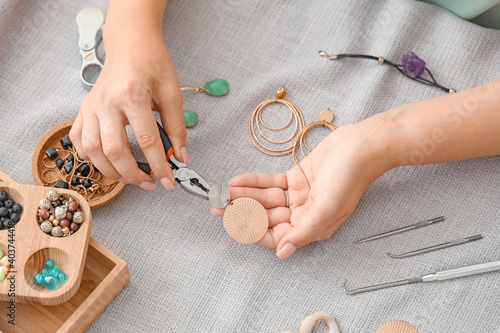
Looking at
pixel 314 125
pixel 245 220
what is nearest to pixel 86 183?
pixel 245 220

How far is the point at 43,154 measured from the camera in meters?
1.03

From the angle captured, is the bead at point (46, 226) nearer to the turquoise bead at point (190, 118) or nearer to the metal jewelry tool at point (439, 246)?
the turquoise bead at point (190, 118)

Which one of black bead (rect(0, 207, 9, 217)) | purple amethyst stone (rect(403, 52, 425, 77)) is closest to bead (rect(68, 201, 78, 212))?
black bead (rect(0, 207, 9, 217))

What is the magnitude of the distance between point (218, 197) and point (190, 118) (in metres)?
0.22

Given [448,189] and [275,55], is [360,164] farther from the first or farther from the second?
[275,55]

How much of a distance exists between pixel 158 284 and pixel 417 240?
1.81 feet

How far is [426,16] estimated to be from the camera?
1.18 meters

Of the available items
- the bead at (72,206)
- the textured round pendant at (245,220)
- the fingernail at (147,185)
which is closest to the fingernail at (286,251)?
the textured round pendant at (245,220)

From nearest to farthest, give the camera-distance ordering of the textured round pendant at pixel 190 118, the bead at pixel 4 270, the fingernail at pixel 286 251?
the bead at pixel 4 270 → the fingernail at pixel 286 251 → the textured round pendant at pixel 190 118

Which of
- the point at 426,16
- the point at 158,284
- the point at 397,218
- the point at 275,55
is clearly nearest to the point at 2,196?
the point at 158,284

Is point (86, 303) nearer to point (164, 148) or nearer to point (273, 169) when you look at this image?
point (164, 148)

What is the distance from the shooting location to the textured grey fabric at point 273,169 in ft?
3.17

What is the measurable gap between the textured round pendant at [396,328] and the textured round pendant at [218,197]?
0.39m

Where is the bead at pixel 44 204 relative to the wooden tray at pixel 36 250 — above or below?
above
